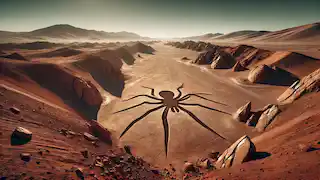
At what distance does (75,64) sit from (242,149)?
67.8 ft

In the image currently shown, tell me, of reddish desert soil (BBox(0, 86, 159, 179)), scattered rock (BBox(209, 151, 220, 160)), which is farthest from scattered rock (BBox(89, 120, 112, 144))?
scattered rock (BBox(209, 151, 220, 160))

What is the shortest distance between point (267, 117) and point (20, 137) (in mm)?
13587

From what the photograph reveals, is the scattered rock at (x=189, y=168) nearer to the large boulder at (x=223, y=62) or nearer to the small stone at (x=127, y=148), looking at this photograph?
the small stone at (x=127, y=148)

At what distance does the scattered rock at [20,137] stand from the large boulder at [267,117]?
12779 mm

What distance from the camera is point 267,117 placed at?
1153 cm

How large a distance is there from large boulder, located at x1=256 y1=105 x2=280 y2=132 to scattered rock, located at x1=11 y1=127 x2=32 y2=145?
12779 mm

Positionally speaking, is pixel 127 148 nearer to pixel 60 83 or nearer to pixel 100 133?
pixel 100 133

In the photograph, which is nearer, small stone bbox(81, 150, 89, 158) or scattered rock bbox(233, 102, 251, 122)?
small stone bbox(81, 150, 89, 158)

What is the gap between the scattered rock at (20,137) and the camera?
5875mm

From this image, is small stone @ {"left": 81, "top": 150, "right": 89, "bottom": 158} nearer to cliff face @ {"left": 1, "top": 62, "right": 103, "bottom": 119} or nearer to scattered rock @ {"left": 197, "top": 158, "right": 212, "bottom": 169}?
scattered rock @ {"left": 197, "top": 158, "right": 212, "bottom": 169}

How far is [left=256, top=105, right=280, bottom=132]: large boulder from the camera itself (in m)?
11.2

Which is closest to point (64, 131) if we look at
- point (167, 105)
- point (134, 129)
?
point (134, 129)

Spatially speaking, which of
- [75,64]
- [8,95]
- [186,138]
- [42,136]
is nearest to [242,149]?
[186,138]

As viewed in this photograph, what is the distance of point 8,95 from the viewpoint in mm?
8469
